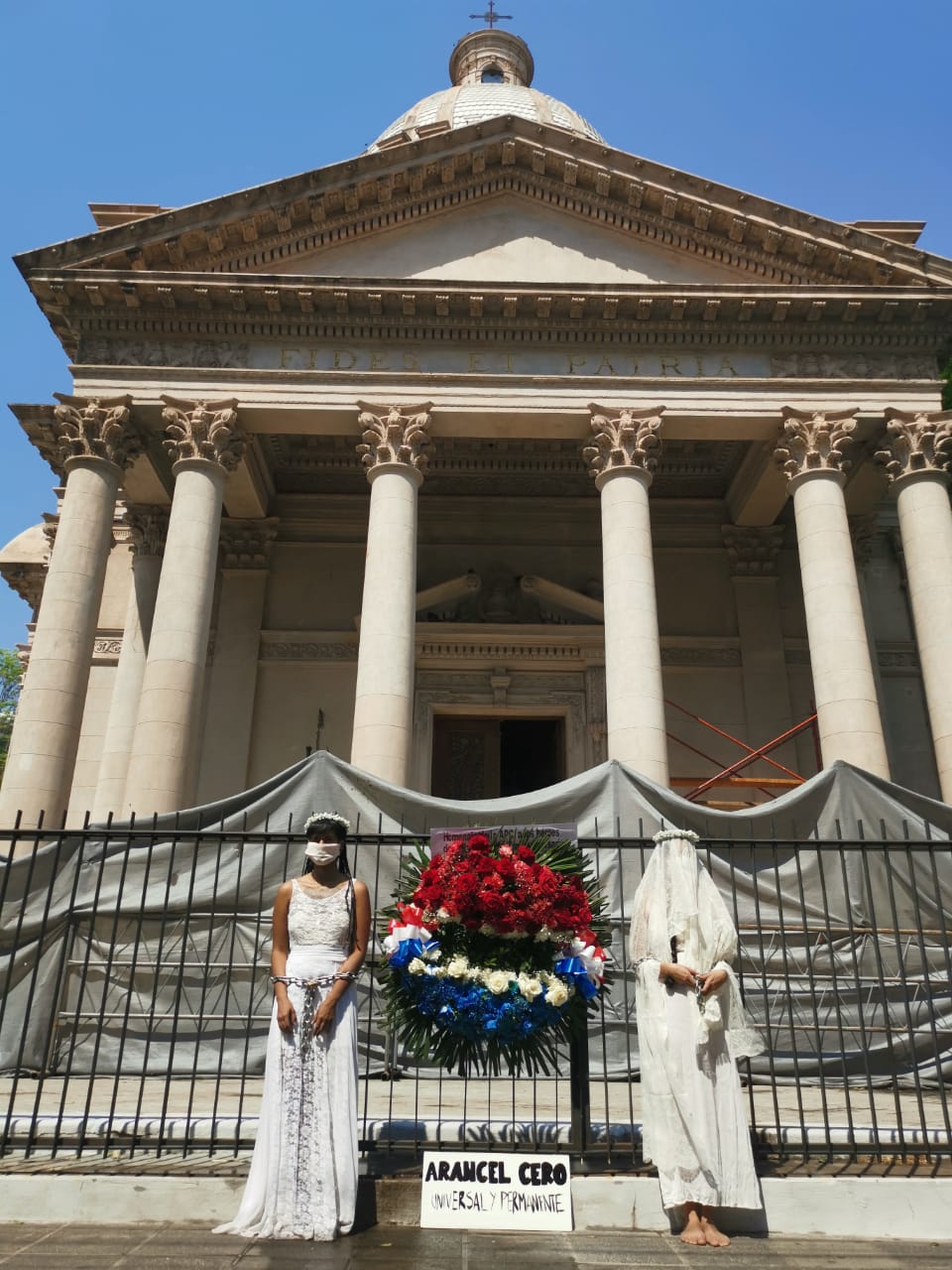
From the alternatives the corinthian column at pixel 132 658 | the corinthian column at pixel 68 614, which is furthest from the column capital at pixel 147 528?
the corinthian column at pixel 68 614

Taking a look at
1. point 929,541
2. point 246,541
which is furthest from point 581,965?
point 246,541

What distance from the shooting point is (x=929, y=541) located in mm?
16172

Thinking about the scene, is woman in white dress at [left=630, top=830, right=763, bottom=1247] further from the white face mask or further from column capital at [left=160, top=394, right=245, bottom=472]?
column capital at [left=160, top=394, right=245, bottom=472]

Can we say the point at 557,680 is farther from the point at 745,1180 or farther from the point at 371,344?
the point at 745,1180

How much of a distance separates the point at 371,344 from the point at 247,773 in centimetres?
912

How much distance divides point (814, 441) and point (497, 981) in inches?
549

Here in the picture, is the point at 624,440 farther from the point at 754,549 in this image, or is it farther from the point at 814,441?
the point at 754,549

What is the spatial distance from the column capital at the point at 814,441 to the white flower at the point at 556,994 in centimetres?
1333

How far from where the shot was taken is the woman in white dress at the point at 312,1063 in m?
4.93

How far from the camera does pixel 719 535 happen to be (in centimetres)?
2230

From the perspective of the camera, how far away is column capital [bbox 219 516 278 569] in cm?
A: 2178

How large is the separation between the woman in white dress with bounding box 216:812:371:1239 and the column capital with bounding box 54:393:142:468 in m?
13.1

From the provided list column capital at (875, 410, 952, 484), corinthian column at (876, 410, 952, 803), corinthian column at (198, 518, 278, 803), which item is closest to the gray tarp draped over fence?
corinthian column at (876, 410, 952, 803)

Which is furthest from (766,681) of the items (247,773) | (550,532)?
(247,773)
